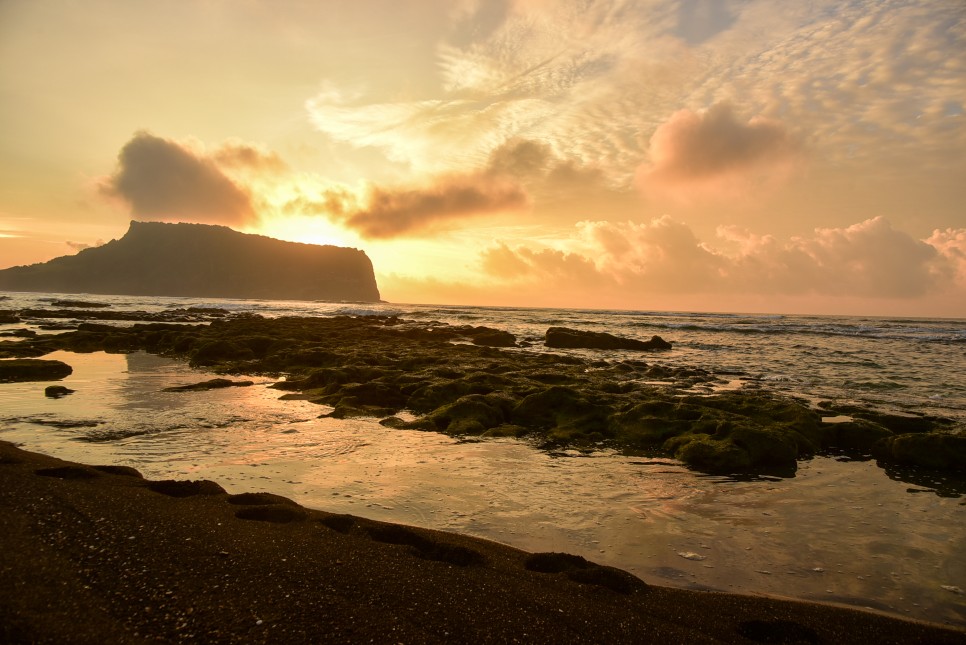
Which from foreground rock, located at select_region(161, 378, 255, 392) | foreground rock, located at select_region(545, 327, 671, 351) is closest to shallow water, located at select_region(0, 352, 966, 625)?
foreground rock, located at select_region(161, 378, 255, 392)

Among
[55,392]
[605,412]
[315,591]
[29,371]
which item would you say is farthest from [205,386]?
[315,591]

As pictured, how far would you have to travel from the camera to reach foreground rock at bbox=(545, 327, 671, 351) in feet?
127

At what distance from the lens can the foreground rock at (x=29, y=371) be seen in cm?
1680

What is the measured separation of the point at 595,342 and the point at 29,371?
113 feet

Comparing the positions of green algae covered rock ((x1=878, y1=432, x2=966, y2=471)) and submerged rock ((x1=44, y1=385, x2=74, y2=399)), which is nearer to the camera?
green algae covered rock ((x1=878, y1=432, x2=966, y2=471))

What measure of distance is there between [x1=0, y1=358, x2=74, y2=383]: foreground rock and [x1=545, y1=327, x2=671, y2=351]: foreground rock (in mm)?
31686

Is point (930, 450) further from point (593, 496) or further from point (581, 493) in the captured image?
point (581, 493)

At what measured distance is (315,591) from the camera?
15.0ft

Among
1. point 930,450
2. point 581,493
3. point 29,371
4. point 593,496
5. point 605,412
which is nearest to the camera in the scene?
point 593,496

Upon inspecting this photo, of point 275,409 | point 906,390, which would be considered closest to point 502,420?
point 275,409

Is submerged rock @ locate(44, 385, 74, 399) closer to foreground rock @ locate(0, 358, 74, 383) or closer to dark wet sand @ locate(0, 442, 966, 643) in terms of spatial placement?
foreground rock @ locate(0, 358, 74, 383)

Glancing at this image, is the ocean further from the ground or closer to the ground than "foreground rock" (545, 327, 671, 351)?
closer to the ground

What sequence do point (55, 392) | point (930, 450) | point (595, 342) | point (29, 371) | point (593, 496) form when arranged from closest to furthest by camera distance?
1. point (593, 496)
2. point (930, 450)
3. point (55, 392)
4. point (29, 371)
5. point (595, 342)

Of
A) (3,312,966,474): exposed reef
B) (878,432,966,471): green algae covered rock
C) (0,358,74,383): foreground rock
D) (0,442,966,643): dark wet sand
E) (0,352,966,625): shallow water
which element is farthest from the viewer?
(0,358,74,383): foreground rock
